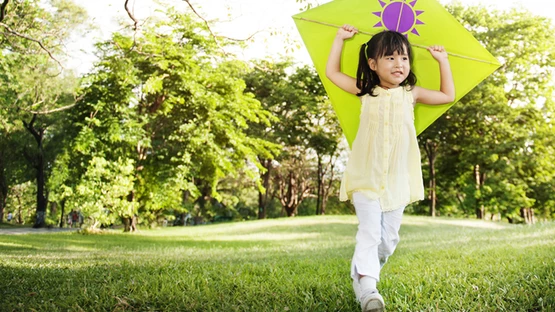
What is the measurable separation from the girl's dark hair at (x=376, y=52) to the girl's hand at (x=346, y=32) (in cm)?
18

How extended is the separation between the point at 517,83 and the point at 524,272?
2763 centimetres

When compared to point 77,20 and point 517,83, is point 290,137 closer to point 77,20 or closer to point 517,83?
point 517,83

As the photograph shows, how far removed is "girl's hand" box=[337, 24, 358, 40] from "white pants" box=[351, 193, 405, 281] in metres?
1.29

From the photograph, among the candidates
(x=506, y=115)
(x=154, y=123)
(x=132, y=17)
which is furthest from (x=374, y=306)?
(x=506, y=115)

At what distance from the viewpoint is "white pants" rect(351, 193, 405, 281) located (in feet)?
10.4

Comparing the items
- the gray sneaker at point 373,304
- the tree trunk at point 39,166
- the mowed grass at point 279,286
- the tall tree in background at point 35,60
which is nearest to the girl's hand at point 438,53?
the mowed grass at point 279,286

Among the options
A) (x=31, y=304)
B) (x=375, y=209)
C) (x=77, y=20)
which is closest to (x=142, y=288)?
(x=31, y=304)

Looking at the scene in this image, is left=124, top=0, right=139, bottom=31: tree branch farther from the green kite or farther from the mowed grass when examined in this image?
the green kite

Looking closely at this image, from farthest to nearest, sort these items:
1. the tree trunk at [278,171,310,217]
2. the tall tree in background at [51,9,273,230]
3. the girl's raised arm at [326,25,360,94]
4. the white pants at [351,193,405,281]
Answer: the tree trunk at [278,171,310,217] < the tall tree in background at [51,9,273,230] < the girl's raised arm at [326,25,360,94] < the white pants at [351,193,405,281]

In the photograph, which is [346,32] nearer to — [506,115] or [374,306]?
[374,306]

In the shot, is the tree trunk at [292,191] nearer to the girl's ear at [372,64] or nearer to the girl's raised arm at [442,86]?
the girl's raised arm at [442,86]

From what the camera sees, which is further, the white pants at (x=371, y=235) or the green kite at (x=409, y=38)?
the green kite at (x=409, y=38)

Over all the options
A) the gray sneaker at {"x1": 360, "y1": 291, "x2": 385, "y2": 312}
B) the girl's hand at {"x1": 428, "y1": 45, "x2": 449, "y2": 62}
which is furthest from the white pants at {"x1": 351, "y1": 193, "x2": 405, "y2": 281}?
the girl's hand at {"x1": 428, "y1": 45, "x2": 449, "y2": 62}

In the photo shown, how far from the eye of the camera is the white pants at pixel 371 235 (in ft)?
10.4
